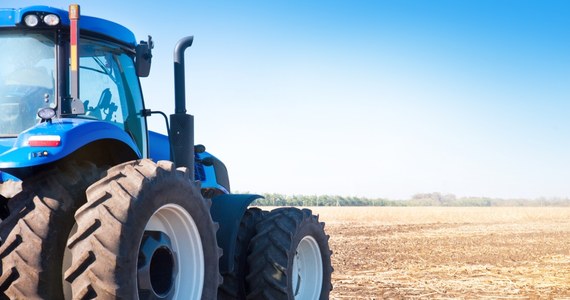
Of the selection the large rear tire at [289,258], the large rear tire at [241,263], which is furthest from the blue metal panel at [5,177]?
the large rear tire at [289,258]

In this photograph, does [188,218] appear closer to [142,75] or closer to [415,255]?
[142,75]

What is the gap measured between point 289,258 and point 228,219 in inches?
24.6

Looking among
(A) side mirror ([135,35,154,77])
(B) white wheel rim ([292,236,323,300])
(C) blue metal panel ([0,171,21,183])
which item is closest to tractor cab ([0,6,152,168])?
(C) blue metal panel ([0,171,21,183])

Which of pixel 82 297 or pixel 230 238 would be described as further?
pixel 230 238

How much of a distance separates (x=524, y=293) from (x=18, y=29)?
304 inches

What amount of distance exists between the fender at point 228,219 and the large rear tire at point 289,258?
337mm

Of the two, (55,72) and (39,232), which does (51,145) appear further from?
(55,72)

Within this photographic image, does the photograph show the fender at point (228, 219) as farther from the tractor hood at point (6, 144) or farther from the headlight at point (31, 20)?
the headlight at point (31, 20)

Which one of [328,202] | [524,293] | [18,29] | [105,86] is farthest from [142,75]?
[328,202]

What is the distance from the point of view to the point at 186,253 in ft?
15.0

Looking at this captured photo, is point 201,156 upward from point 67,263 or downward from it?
upward

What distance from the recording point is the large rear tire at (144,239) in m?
3.51

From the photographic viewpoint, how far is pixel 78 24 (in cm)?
445

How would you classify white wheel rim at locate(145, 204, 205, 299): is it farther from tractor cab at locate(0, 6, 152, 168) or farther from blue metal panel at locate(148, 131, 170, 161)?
blue metal panel at locate(148, 131, 170, 161)
